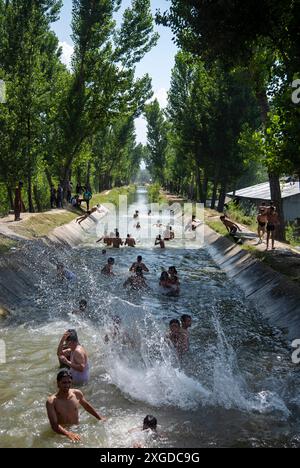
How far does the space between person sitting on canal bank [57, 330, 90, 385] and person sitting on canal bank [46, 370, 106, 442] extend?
5.33 feet

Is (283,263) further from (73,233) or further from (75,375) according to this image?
(73,233)

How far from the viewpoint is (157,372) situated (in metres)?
9.95

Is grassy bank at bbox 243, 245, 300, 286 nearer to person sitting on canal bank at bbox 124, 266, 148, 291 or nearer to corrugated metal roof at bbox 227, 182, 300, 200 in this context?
person sitting on canal bank at bbox 124, 266, 148, 291

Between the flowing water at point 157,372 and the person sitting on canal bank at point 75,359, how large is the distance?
0.27m

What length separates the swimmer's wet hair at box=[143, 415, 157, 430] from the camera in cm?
766

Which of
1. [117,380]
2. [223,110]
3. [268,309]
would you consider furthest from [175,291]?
[223,110]

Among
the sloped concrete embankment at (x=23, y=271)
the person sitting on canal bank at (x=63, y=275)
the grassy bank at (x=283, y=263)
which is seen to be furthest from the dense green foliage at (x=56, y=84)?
the grassy bank at (x=283, y=263)

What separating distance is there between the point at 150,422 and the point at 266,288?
9.97 meters

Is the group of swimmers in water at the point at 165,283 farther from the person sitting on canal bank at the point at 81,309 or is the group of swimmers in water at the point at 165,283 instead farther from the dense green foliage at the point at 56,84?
the dense green foliage at the point at 56,84

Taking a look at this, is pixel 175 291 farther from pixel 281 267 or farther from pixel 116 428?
pixel 116 428

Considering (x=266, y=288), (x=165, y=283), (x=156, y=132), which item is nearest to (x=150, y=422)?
(x=266, y=288)

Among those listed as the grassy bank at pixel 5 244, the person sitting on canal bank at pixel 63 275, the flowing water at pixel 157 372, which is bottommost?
the flowing water at pixel 157 372

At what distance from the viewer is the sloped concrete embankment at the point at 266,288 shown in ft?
45.4
